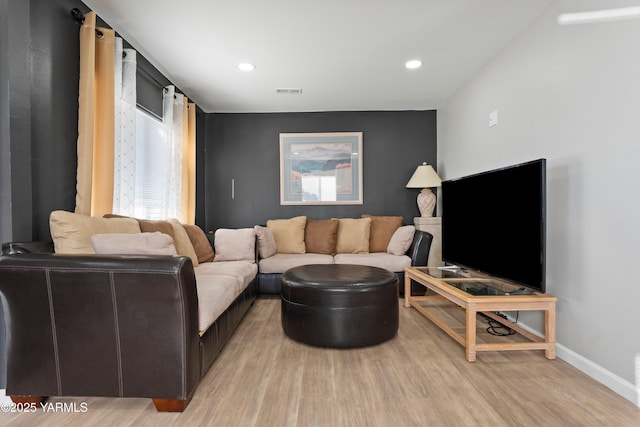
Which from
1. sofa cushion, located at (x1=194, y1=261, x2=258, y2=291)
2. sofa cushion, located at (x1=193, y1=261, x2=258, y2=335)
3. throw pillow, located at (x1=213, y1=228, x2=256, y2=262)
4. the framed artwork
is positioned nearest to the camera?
sofa cushion, located at (x1=193, y1=261, x2=258, y2=335)

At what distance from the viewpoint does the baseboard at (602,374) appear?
64.5 inches

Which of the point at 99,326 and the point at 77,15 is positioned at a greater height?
the point at 77,15

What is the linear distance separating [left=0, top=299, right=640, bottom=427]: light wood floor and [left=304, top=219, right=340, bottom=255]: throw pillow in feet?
6.31

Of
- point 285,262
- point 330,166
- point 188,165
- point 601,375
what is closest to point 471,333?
point 601,375

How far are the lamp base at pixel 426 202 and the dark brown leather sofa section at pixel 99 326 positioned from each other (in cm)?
344

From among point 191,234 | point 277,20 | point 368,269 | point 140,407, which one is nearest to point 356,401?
point 140,407

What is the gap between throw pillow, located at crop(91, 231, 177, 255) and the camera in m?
1.85

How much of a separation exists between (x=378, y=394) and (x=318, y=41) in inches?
103

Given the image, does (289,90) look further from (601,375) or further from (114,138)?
(601,375)

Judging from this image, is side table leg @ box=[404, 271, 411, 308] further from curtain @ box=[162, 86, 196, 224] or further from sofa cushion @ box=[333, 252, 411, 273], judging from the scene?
curtain @ box=[162, 86, 196, 224]

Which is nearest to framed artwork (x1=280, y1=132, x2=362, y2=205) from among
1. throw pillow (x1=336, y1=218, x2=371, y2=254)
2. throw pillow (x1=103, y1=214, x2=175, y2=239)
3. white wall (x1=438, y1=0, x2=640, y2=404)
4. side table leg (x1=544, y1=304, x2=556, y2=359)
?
throw pillow (x1=336, y1=218, x2=371, y2=254)

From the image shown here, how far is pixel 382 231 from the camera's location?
418 cm

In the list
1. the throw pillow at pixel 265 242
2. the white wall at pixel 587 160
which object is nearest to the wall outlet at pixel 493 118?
the white wall at pixel 587 160

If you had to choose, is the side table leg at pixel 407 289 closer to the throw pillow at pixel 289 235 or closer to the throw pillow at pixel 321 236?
the throw pillow at pixel 321 236
